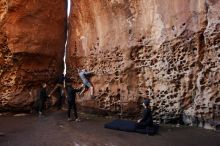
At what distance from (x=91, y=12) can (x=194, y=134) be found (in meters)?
6.63

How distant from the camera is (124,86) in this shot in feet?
34.9

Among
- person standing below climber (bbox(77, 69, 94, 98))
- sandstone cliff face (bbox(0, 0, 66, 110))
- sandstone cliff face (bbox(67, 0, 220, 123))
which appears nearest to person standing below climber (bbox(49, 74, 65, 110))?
sandstone cliff face (bbox(0, 0, 66, 110))

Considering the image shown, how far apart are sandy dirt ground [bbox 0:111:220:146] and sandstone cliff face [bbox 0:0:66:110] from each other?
8.59ft

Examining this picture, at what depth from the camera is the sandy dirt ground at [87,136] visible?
23.5 feet

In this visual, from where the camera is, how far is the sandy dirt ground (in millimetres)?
7148

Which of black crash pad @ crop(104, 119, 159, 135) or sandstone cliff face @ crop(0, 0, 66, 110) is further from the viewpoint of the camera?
sandstone cliff face @ crop(0, 0, 66, 110)

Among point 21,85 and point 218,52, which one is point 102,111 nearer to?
point 21,85

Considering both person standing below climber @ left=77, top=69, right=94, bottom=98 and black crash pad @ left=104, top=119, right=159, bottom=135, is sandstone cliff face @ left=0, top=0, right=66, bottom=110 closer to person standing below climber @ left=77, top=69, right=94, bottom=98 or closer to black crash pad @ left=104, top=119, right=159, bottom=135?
person standing below climber @ left=77, top=69, right=94, bottom=98

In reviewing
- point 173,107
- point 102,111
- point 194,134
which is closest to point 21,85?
point 102,111

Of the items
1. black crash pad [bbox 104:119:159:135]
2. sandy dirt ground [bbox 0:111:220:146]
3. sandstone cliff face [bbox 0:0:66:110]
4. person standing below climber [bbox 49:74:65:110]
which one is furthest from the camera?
person standing below climber [bbox 49:74:65:110]

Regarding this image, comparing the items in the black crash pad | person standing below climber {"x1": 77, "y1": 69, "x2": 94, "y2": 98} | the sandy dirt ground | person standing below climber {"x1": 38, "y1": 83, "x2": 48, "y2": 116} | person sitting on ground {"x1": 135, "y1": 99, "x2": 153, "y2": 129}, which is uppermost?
person standing below climber {"x1": 77, "y1": 69, "x2": 94, "y2": 98}

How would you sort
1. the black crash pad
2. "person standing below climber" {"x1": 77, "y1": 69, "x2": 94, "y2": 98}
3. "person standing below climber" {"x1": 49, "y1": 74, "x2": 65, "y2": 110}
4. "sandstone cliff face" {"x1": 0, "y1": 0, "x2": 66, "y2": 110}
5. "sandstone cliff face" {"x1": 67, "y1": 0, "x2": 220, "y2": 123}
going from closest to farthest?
the black crash pad
"sandstone cliff face" {"x1": 67, "y1": 0, "x2": 220, "y2": 123}
"person standing below climber" {"x1": 77, "y1": 69, "x2": 94, "y2": 98}
"sandstone cliff face" {"x1": 0, "y1": 0, "x2": 66, "y2": 110}
"person standing below climber" {"x1": 49, "y1": 74, "x2": 65, "y2": 110}

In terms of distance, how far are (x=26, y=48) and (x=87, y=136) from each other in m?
5.94

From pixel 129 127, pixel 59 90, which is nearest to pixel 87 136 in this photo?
pixel 129 127
